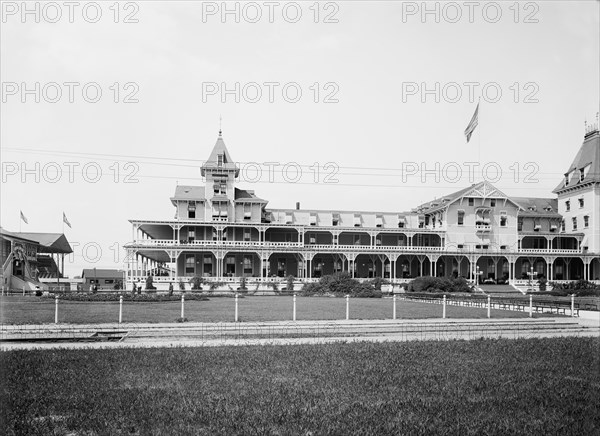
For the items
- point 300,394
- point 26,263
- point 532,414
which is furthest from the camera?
point 26,263

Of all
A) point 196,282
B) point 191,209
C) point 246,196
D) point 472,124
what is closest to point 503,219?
point 246,196

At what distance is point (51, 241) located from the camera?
68.9 m

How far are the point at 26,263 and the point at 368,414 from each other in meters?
52.4

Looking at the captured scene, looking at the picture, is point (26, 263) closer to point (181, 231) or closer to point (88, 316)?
point (181, 231)

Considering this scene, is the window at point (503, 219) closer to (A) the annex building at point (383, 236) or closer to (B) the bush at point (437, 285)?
(A) the annex building at point (383, 236)

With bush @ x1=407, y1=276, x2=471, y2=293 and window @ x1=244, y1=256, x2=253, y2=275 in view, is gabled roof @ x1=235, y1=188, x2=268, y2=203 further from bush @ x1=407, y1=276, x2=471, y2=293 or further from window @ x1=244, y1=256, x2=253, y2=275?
bush @ x1=407, y1=276, x2=471, y2=293

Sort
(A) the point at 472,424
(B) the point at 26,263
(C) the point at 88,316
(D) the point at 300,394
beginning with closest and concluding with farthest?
(A) the point at 472,424, (D) the point at 300,394, (C) the point at 88,316, (B) the point at 26,263

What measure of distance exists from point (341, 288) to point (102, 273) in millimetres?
59609

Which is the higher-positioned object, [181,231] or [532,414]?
[181,231]

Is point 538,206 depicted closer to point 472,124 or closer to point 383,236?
point 383,236

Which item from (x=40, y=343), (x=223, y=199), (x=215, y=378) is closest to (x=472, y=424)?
(x=215, y=378)

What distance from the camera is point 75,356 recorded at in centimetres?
1183

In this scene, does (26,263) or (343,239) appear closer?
(26,263)

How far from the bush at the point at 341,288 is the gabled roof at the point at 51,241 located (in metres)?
35.5
